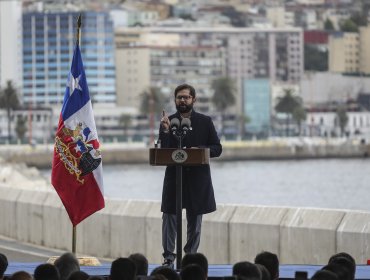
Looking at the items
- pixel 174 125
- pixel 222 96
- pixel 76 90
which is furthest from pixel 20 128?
pixel 174 125

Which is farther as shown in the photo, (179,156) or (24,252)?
(24,252)

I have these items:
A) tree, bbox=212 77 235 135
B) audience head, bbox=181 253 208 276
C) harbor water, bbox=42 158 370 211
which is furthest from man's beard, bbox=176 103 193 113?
tree, bbox=212 77 235 135

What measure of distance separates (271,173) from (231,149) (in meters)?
26.1

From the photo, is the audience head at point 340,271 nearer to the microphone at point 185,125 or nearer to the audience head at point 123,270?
the audience head at point 123,270

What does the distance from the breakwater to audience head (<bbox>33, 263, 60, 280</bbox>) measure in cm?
13218

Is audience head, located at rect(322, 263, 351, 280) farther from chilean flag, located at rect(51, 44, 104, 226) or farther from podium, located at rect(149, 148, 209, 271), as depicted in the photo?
chilean flag, located at rect(51, 44, 104, 226)

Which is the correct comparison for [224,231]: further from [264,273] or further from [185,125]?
[264,273]

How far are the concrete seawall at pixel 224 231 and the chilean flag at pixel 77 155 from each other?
2.12m

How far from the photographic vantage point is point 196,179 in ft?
40.2

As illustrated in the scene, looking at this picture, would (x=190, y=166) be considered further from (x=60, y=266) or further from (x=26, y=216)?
(x=26, y=216)

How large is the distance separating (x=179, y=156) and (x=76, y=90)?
1.59 meters

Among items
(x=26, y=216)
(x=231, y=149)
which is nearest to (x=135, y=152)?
(x=231, y=149)

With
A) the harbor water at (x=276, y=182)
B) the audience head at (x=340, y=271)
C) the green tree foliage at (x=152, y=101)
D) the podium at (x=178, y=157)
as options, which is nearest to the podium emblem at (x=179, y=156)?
the podium at (x=178, y=157)

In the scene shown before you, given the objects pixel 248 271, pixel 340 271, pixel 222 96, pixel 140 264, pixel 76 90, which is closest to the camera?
pixel 248 271
